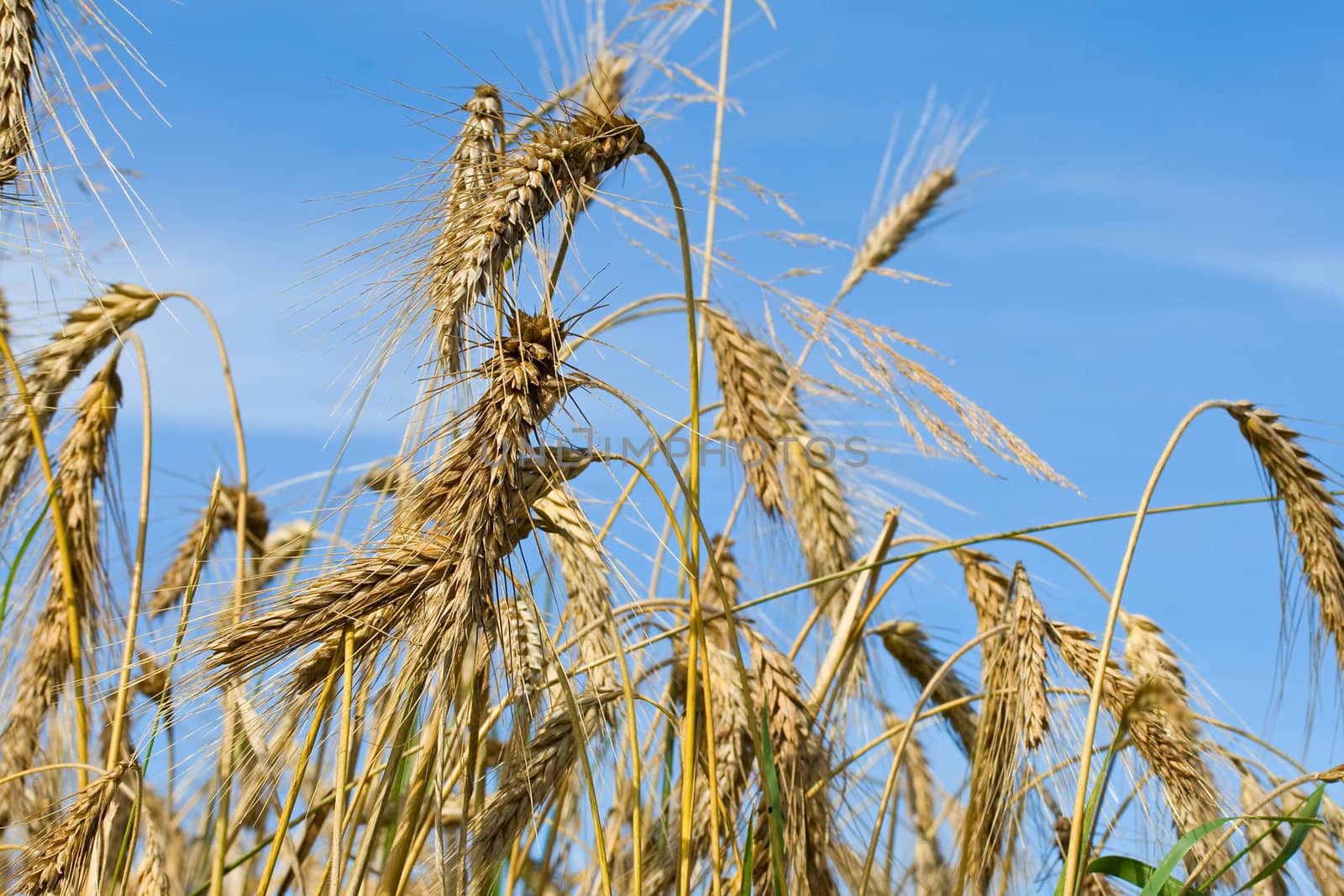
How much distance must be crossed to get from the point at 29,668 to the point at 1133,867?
2.15 metres

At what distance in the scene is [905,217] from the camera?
4.50m

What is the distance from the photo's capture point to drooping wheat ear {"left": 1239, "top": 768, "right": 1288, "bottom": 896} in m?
1.99

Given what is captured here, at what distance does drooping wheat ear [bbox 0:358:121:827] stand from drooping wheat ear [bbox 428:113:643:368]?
122 cm

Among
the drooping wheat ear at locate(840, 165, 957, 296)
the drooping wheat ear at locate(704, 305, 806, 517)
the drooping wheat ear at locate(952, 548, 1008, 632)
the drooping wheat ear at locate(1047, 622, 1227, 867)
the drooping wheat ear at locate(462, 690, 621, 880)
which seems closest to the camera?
the drooping wheat ear at locate(462, 690, 621, 880)

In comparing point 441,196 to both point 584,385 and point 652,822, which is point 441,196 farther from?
point 652,822

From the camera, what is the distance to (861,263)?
4.17m

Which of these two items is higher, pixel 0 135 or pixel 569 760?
pixel 0 135

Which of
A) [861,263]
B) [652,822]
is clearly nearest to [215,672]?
[652,822]

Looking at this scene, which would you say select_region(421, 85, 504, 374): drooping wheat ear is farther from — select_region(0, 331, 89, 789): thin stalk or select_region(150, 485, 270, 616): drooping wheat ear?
select_region(150, 485, 270, 616): drooping wheat ear

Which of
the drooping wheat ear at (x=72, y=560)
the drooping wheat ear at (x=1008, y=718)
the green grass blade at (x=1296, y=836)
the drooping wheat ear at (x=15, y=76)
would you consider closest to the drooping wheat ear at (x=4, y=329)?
the drooping wheat ear at (x=72, y=560)

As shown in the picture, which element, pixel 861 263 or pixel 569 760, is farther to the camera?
pixel 861 263

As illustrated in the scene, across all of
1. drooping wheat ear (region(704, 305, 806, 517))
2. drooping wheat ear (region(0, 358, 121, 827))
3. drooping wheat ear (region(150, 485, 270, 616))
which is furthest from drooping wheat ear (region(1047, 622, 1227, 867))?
drooping wheat ear (region(150, 485, 270, 616))

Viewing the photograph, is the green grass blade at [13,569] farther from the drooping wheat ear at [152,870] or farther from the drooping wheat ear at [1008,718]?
the drooping wheat ear at [1008,718]

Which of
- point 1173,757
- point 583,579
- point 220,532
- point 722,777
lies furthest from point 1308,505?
point 220,532
